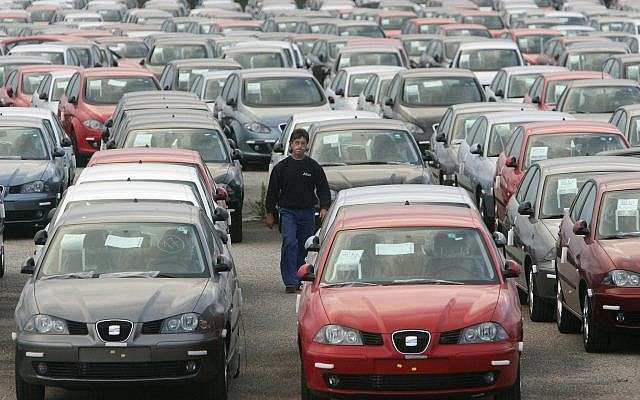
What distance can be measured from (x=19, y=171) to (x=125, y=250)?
421 inches

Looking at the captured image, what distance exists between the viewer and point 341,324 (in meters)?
13.6

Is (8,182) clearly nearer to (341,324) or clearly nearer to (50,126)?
(50,126)

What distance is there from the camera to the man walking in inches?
791

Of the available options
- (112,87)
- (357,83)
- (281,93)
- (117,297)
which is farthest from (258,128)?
(117,297)

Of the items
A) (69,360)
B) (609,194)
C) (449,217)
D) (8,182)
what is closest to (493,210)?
(8,182)

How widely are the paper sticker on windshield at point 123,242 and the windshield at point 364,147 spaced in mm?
9243

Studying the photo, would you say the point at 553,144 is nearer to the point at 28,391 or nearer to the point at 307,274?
the point at 307,274

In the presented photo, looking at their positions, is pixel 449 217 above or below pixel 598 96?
above

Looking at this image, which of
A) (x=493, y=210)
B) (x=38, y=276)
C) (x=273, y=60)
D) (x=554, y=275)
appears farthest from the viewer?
(x=273, y=60)

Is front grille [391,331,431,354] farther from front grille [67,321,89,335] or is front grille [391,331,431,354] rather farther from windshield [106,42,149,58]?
windshield [106,42,149,58]

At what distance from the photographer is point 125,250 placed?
15031 millimetres

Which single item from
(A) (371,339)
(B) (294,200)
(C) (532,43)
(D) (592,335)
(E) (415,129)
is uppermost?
(A) (371,339)

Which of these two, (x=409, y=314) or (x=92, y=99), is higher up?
(x=409, y=314)

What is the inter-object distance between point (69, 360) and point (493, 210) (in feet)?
39.5
